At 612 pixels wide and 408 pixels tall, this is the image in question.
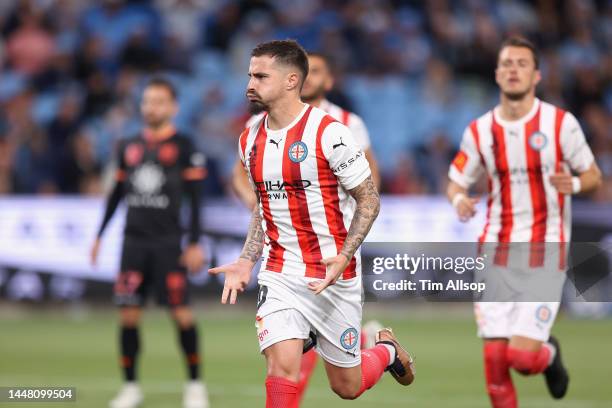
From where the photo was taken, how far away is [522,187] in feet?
22.2

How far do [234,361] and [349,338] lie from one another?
5009 millimetres

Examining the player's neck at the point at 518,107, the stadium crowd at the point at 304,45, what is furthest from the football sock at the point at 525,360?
the stadium crowd at the point at 304,45

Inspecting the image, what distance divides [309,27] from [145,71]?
105 inches

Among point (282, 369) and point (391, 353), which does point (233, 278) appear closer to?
point (282, 369)

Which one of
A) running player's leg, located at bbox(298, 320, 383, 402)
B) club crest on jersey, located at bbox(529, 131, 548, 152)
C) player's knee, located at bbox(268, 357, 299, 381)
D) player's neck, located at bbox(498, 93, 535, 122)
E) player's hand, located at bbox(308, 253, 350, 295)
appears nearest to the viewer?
player's hand, located at bbox(308, 253, 350, 295)

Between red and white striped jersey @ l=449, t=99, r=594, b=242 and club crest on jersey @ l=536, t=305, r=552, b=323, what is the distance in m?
0.42

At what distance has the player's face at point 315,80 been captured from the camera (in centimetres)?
739

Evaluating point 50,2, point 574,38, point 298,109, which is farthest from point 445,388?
point 50,2

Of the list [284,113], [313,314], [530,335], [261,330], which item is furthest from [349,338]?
[530,335]

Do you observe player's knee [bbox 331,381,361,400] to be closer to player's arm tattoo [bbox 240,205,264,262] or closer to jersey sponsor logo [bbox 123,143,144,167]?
player's arm tattoo [bbox 240,205,264,262]

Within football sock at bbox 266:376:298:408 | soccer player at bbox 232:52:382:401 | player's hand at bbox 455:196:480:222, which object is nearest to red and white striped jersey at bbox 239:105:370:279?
football sock at bbox 266:376:298:408

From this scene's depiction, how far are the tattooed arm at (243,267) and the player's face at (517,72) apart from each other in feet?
6.24

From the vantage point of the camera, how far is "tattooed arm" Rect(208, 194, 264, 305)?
Result: 527 cm

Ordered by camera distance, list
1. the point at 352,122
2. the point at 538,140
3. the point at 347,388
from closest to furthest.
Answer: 1. the point at 347,388
2. the point at 538,140
3. the point at 352,122
